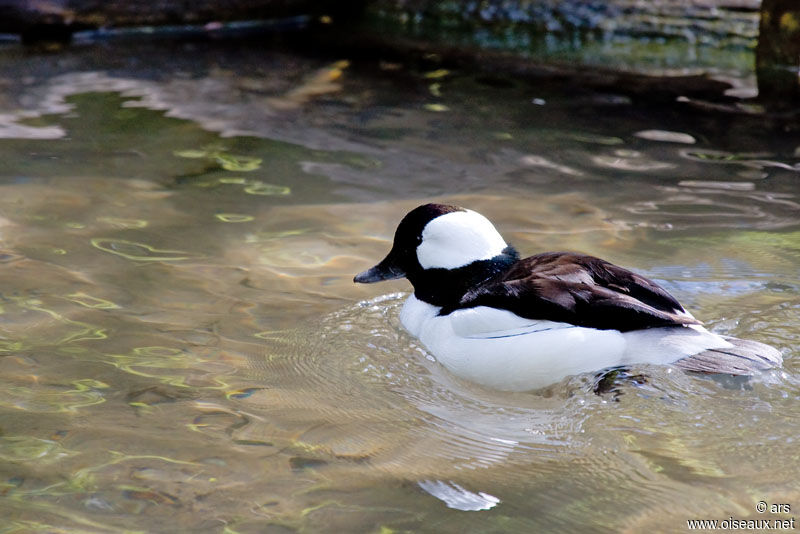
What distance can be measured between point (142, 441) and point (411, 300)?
64.1 inches

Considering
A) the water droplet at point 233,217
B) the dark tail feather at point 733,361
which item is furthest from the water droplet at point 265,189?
the dark tail feather at point 733,361

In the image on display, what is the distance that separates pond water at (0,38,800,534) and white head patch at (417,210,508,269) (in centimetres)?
42

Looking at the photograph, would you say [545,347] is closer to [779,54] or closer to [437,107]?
[437,107]

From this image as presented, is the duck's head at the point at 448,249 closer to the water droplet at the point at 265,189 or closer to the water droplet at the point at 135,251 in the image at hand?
the water droplet at the point at 135,251

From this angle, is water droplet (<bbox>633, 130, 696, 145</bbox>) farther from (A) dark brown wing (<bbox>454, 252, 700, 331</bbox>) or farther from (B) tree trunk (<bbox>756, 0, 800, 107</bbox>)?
(A) dark brown wing (<bbox>454, 252, 700, 331</bbox>)

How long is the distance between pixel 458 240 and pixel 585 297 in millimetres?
Result: 808

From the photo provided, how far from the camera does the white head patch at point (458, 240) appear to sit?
4.60 metres

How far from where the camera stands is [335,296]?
5102 mm

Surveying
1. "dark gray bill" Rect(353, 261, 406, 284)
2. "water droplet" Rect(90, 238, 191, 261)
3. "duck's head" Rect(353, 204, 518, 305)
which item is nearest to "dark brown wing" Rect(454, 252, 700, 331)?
"duck's head" Rect(353, 204, 518, 305)

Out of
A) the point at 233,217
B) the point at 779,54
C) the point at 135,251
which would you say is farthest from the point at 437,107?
the point at 135,251

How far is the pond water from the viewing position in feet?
10.9

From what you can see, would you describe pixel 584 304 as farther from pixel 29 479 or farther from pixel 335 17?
pixel 335 17

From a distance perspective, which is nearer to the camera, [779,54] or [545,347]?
[545,347]

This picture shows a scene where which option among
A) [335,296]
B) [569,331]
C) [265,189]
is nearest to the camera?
[569,331]
